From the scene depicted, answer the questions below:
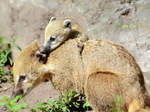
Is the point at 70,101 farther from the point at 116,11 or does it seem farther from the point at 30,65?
the point at 116,11

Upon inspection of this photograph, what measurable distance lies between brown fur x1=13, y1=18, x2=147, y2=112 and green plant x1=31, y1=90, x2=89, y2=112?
125 mm

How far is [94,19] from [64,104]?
1937mm

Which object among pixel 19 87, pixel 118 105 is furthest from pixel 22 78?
pixel 118 105

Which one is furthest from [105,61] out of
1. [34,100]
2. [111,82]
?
[34,100]

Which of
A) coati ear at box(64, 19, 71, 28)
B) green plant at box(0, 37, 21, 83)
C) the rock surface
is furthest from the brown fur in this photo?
green plant at box(0, 37, 21, 83)

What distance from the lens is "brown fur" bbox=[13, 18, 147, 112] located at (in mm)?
4367

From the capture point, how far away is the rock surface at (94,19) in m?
6.14

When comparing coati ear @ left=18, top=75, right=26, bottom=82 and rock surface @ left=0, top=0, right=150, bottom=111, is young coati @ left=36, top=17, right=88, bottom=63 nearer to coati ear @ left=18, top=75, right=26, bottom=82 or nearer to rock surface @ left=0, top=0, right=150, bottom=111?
coati ear @ left=18, top=75, right=26, bottom=82

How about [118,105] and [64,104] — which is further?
[64,104]

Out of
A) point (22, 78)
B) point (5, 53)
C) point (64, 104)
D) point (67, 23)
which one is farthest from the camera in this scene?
point (5, 53)

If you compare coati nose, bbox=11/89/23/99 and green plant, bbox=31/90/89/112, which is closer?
coati nose, bbox=11/89/23/99

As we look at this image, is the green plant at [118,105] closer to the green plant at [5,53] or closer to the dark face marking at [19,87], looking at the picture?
the dark face marking at [19,87]

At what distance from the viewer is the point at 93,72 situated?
4598mm

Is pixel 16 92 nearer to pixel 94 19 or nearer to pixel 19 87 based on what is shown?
pixel 19 87
